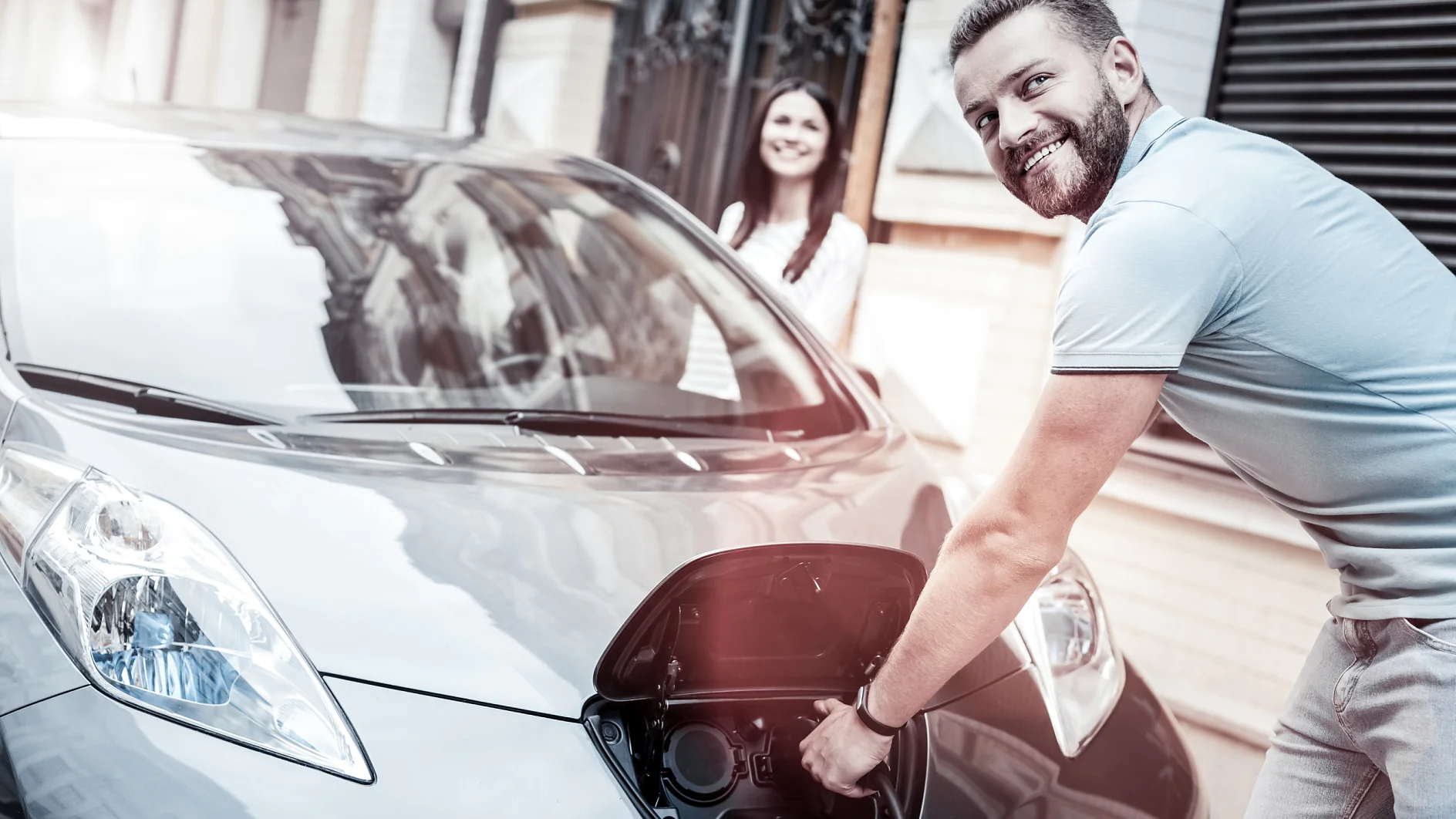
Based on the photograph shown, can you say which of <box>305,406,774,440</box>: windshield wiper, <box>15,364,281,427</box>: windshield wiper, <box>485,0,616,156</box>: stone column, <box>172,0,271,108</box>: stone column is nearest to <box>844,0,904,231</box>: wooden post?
<box>485,0,616,156</box>: stone column

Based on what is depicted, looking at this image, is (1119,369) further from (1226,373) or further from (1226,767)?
(1226,767)

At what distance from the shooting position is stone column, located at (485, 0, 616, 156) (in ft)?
25.9

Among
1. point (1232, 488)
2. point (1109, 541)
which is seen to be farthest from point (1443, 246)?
point (1109, 541)

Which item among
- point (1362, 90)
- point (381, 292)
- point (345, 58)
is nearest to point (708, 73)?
point (1362, 90)

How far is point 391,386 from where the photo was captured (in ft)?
8.13

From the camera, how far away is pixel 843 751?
170cm

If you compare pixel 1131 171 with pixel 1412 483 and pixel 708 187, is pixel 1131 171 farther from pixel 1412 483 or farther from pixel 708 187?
pixel 708 187

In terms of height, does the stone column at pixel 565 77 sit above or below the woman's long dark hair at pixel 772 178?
above

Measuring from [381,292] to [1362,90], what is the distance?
3171mm

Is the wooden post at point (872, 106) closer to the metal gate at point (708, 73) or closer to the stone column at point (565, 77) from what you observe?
the metal gate at point (708, 73)

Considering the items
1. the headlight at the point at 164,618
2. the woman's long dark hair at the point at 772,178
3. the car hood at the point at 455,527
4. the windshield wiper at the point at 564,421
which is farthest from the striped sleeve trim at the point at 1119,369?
the woman's long dark hair at the point at 772,178

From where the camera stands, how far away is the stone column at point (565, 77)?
790 cm

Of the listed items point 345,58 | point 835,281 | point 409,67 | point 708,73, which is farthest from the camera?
point 345,58

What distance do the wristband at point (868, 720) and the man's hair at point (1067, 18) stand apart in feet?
2.68
